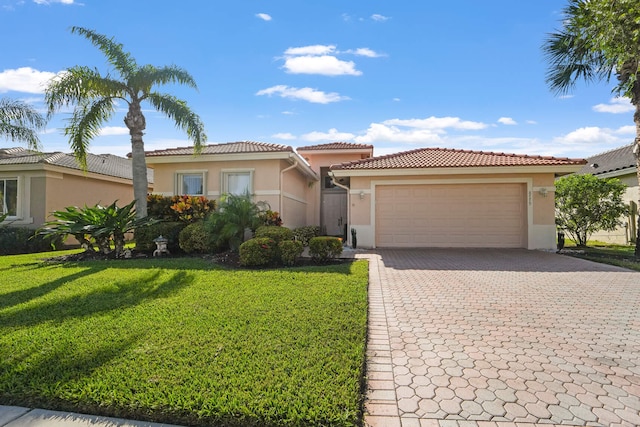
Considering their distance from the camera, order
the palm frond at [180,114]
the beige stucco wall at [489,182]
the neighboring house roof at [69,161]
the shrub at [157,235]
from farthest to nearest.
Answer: the neighboring house roof at [69,161] → the beige stucco wall at [489,182] → the palm frond at [180,114] → the shrub at [157,235]

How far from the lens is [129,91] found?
39.8 feet

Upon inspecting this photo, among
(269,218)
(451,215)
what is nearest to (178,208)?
(269,218)

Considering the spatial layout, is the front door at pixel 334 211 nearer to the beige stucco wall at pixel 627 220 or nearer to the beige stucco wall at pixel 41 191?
the beige stucco wall at pixel 41 191

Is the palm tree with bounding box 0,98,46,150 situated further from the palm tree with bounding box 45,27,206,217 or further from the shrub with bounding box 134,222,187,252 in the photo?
the shrub with bounding box 134,222,187,252

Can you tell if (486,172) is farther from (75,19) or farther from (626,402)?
(75,19)

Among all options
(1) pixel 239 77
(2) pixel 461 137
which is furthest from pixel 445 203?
(1) pixel 239 77

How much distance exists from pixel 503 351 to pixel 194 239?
9426mm

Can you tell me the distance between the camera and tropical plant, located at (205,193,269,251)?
10.5 meters

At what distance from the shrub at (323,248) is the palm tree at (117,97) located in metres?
6.71

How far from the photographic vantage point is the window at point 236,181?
567 inches

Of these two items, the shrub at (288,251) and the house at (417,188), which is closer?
the shrub at (288,251)

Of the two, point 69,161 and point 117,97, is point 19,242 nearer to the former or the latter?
point 69,161

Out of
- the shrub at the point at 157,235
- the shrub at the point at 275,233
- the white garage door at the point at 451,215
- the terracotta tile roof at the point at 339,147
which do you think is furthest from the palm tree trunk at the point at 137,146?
the terracotta tile roof at the point at 339,147

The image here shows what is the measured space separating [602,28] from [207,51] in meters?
10.2
